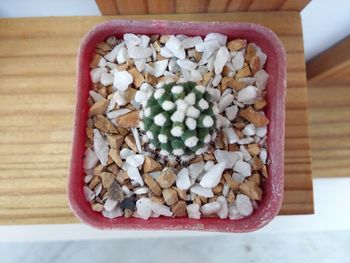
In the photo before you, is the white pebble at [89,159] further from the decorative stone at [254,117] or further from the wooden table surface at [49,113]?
the decorative stone at [254,117]

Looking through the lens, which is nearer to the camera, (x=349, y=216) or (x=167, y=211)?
(x=167, y=211)

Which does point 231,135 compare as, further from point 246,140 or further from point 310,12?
point 310,12

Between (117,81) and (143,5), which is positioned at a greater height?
(143,5)

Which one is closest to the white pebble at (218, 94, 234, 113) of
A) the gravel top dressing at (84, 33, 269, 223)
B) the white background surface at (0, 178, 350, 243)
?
the gravel top dressing at (84, 33, 269, 223)

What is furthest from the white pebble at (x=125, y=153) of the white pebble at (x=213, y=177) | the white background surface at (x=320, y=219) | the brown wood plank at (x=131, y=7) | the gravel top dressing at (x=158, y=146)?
the white background surface at (x=320, y=219)

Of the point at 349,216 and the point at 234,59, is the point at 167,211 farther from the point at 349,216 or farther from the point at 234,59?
the point at 349,216

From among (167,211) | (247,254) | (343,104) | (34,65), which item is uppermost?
(34,65)

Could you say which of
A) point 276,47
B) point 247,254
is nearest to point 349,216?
point 247,254
